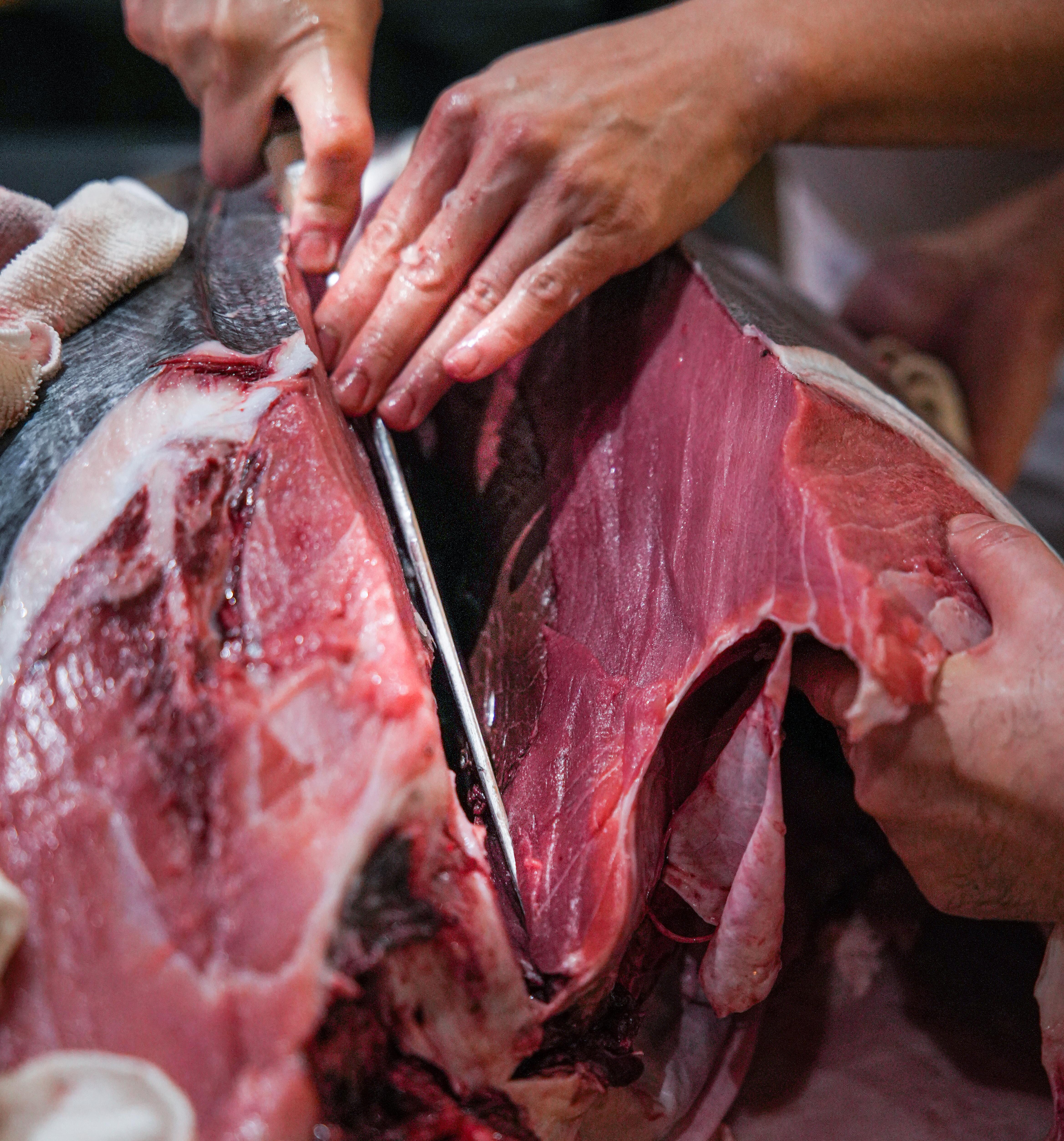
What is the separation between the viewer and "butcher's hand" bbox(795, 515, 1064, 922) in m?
1.03

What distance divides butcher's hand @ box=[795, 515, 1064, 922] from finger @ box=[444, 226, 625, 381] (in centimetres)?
70

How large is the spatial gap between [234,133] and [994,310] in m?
2.23

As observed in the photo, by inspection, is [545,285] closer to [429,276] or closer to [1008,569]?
[429,276]

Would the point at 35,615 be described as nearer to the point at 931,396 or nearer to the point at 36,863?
the point at 36,863

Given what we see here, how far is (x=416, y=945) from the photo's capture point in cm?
94

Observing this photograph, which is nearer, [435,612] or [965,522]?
[965,522]

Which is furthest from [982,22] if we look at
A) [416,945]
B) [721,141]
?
[416,945]

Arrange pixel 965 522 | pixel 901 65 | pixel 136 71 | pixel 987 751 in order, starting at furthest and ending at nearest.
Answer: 1. pixel 136 71
2. pixel 901 65
3. pixel 965 522
4. pixel 987 751

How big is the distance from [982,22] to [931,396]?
117 centimetres

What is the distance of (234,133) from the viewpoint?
187 centimetres

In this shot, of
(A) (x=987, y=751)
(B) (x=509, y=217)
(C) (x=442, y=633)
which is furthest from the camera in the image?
(B) (x=509, y=217)

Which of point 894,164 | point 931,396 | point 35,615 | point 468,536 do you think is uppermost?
point 35,615

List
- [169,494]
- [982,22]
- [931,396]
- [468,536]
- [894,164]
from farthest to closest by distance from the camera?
[894,164] < [931,396] < [982,22] < [468,536] < [169,494]

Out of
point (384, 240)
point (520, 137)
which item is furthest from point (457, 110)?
point (384, 240)
